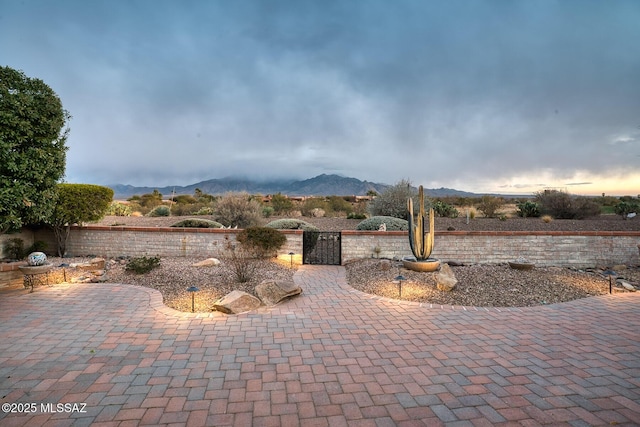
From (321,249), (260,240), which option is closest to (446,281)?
(321,249)

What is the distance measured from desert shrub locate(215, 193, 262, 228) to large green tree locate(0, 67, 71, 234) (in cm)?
694

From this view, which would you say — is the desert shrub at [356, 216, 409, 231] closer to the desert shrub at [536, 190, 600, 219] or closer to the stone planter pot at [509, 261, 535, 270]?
the stone planter pot at [509, 261, 535, 270]

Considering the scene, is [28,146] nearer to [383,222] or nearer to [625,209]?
[383,222]

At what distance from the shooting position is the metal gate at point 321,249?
976 cm

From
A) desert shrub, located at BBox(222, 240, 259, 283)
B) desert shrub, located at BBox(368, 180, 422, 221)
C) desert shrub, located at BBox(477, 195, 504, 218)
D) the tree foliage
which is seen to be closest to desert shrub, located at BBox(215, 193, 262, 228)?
desert shrub, located at BBox(222, 240, 259, 283)

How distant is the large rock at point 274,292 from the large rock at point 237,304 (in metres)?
0.21

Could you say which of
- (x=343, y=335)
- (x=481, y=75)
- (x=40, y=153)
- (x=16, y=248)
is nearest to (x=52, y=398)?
(x=343, y=335)

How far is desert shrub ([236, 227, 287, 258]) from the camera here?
909cm

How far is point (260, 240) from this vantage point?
360 inches

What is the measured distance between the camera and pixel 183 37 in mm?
10914

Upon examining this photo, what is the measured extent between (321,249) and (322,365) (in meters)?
6.85

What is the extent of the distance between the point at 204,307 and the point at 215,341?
1.53 meters

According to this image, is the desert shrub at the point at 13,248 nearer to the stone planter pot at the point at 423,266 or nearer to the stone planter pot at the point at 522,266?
the stone planter pot at the point at 423,266

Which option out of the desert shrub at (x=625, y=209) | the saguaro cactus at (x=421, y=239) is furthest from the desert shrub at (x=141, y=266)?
the desert shrub at (x=625, y=209)
